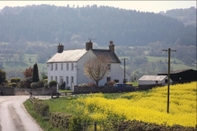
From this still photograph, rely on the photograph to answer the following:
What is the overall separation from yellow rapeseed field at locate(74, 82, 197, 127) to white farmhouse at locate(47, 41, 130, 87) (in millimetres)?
19962

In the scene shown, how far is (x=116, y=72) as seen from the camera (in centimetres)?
8775

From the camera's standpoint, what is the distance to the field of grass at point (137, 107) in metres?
31.5

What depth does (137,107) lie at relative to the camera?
135ft

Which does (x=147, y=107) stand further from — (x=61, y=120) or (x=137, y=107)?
(x=61, y=120)

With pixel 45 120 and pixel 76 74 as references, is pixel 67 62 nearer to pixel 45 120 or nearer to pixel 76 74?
pixel 76 74

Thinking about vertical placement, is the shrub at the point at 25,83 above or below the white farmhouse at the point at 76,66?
below

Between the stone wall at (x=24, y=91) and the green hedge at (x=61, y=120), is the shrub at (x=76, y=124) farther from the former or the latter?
the stone wall at (x=24, y=91)

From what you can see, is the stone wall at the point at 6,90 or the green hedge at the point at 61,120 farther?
the stone wall at the point at 6,90

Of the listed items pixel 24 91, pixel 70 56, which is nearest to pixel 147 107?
pixel 24 91

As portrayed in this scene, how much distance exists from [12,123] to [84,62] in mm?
49773

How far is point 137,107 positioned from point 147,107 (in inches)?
175

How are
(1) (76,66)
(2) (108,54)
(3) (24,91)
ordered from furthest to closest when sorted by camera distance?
(2) (108,54), (1) (76,66), (3) (24,91)

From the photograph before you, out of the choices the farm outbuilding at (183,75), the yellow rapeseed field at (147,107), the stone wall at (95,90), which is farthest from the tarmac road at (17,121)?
the farm outbuilding at (183,75)

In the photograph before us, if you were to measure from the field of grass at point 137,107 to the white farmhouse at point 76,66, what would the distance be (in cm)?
2008
